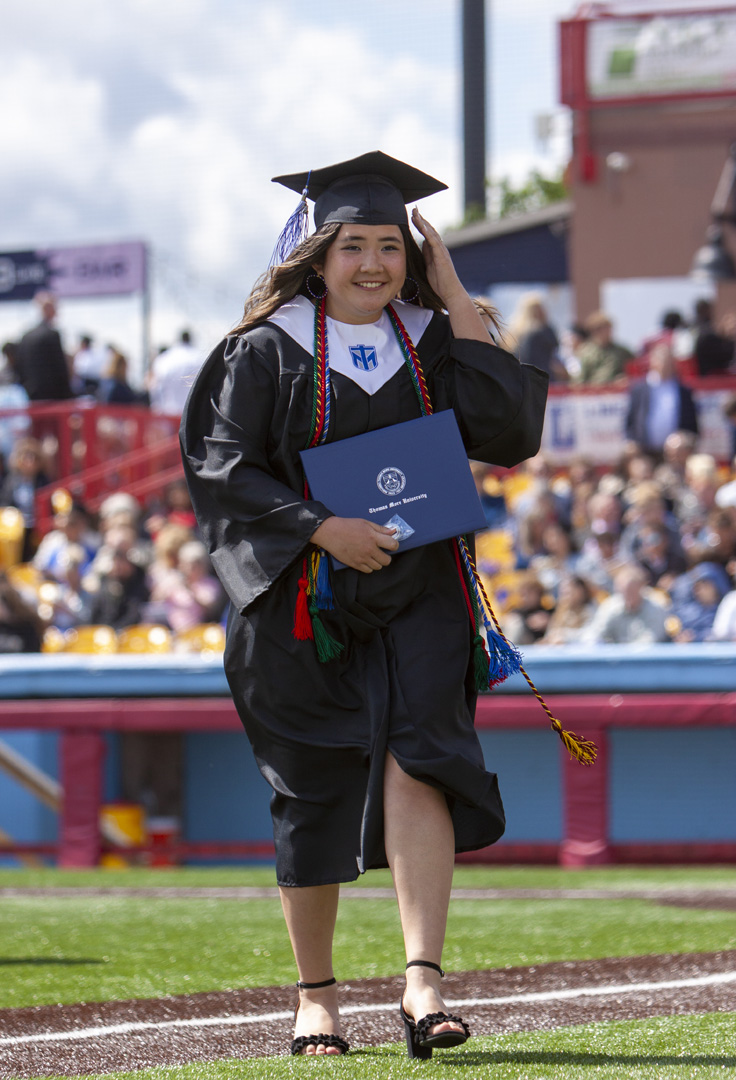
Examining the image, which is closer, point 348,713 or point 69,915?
point 348,713

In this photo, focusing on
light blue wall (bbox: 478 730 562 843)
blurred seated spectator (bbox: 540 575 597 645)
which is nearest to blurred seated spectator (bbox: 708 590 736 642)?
blurred seated spectator (bbox: 540 575 597 645)

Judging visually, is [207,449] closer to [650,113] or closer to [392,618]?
[392,618]

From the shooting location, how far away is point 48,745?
29.7ft

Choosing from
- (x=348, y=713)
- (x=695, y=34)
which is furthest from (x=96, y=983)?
(x=695, y=34)

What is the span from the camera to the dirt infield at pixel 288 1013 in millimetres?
3381

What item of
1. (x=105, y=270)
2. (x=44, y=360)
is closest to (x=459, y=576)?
(x=44, y=360)

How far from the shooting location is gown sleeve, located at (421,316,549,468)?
3.48 meters

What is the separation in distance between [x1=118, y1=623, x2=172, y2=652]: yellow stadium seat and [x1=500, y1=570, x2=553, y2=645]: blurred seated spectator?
2369 mm

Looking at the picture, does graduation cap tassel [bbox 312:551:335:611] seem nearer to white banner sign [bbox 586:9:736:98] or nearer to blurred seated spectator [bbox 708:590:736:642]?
blurred seated spectator [bbox 708:590:736:642]

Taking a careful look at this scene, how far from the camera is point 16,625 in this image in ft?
36.3

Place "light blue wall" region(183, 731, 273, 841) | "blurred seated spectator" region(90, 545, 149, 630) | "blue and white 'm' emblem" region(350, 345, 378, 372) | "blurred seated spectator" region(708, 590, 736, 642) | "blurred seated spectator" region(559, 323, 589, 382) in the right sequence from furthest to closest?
"blurred seated spectator" region(559, 323, 589, 382) → "blurred seated spectator" region(90, 545, 149, 630) → "blurred seated spectator" region(708, 590, 736, 642) → "light blue wall" region(183, 731, 273, 841) → "blue and white 'm' emblem" region(350, 345, 378, 372)

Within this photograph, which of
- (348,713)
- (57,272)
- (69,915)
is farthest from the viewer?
(57,272)

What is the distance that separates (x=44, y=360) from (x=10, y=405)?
121cm

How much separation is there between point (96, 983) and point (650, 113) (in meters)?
20.0
